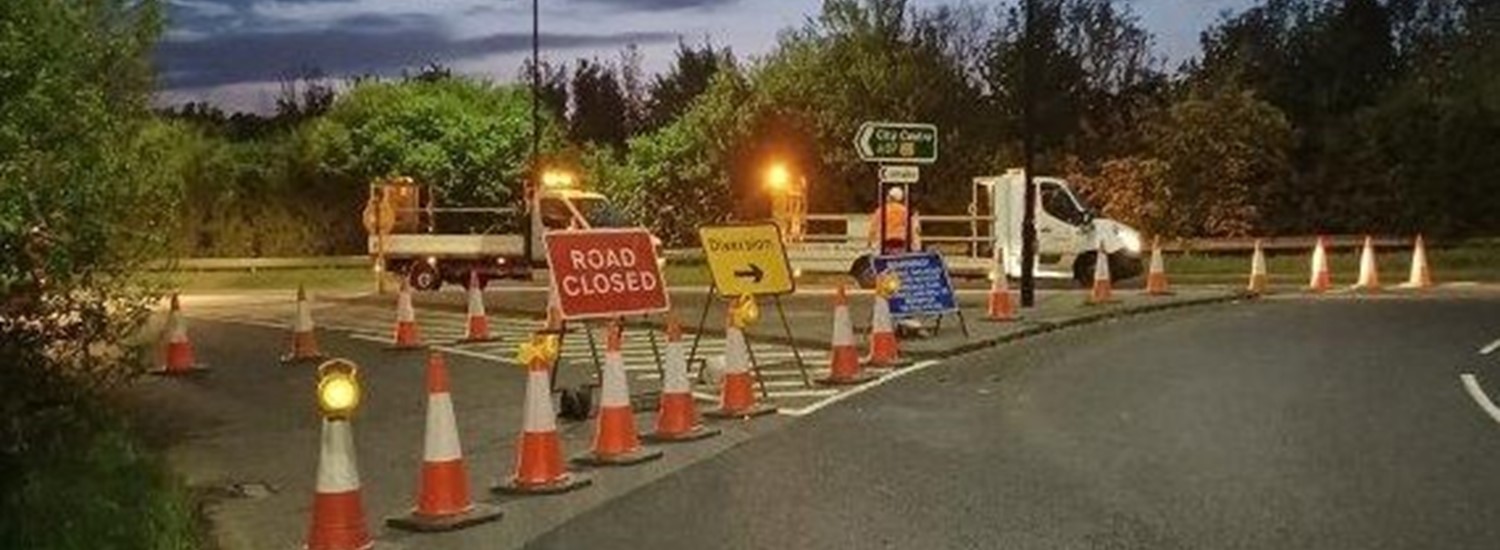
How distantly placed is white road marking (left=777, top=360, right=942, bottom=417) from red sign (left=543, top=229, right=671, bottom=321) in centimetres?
129

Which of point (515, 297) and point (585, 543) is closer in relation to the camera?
point (585, 543)

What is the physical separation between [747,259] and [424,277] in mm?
21852

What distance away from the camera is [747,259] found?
15781 mm

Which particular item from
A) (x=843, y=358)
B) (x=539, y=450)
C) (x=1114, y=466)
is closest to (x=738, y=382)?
(x=843, y=358)

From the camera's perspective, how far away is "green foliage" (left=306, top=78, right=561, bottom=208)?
57.8 meters

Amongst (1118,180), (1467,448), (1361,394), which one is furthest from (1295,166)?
(1467,448)

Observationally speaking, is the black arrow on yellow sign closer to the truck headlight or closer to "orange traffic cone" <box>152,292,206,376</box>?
"orange traffic cone" <box>152,292,206,376</box>

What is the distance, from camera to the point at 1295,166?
159 ft

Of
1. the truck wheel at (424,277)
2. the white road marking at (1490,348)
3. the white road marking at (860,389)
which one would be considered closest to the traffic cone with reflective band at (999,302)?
the white road marking at (860,389)

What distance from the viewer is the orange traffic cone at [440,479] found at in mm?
8867

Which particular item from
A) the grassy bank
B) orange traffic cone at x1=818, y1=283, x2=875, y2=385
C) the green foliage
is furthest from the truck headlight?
the green foliage

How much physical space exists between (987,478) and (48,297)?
555 centimetres

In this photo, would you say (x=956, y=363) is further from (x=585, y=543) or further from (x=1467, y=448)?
(x=585, y=543)

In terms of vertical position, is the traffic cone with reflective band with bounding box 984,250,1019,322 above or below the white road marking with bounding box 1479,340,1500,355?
above
